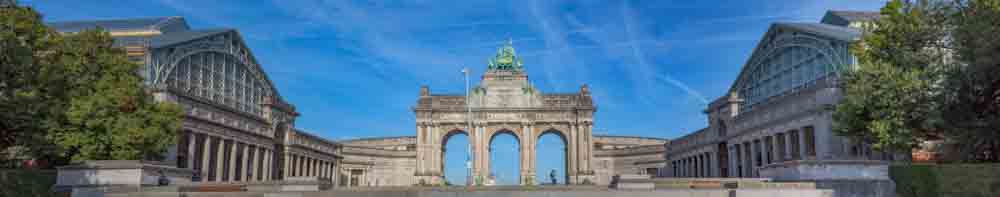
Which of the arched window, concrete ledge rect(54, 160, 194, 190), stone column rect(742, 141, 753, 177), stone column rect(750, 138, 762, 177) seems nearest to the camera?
concrete ledge rect(54, 160, 194, 190)

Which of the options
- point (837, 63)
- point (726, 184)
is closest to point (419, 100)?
point (837, 63)

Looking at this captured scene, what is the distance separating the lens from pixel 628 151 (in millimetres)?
102625

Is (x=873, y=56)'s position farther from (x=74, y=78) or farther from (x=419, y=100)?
(x=419, y=100)

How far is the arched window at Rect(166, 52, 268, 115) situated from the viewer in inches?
2709

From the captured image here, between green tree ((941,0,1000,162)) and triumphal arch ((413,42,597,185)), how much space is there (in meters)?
56.8

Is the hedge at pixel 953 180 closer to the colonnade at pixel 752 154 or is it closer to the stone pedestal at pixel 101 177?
the colonnade at pixel 752 154

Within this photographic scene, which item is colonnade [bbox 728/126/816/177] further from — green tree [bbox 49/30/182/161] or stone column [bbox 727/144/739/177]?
green tree [bbox 49/30/182/161]

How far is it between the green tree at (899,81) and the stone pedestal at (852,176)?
6.12 m

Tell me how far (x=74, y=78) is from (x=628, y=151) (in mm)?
73556

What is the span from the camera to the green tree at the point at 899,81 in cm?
3688

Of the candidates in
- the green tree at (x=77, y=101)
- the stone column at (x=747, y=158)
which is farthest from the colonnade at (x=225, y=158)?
the stone column at (x=747, y=158)

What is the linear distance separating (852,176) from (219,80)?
210 ft

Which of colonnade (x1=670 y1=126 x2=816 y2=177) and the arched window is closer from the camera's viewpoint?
colonnade (x1=670 y1=126 x2=816 y2=177)

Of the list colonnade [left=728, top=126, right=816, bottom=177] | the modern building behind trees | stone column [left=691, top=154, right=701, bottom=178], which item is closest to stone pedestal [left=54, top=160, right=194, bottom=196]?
the modern building behind trees
